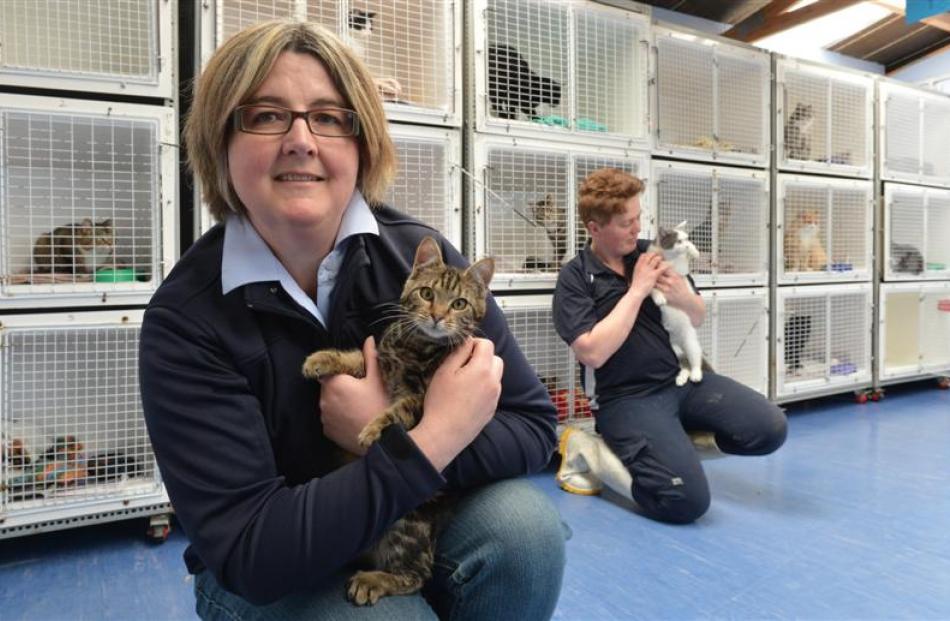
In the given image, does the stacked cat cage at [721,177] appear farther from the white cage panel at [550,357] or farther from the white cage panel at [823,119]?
the white cage panel at [550,357]

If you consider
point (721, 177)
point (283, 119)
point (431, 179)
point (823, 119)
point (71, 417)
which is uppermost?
point (823, 119)

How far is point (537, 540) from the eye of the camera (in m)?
0.92

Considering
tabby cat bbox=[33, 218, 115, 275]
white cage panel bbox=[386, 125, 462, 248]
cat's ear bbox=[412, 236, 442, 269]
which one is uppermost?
white cage panel bbox=[386, 125, 462, 248]

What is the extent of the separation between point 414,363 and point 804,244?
2.98 meters

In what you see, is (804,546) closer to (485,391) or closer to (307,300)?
(485,391)

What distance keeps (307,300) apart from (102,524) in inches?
62.8

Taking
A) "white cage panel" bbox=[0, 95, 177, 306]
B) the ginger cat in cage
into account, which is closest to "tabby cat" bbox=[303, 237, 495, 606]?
"white cage panel" bbox=[0, 95, 177, 306]

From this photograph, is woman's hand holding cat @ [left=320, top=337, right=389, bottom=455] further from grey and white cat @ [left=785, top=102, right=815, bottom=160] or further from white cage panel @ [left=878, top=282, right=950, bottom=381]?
white cage panel @ [left=878, top=282, right=950, bottom=381]

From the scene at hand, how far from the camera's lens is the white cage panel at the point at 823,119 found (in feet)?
10.4

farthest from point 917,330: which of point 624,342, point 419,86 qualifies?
point 419,86

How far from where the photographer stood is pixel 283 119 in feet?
2.67

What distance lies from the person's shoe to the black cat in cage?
4.35 feet

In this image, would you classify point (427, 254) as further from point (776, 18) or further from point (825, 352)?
point (776, 18)

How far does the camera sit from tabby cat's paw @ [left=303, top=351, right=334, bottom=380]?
868 mm
